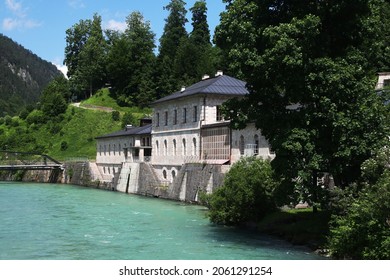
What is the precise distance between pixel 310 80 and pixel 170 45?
3198 inches

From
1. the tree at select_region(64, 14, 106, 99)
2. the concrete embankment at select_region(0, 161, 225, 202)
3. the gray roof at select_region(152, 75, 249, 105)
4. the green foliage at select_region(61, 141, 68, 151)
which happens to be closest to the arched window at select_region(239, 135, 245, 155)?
the concrete embankment at select_region(0, 161, 225, 202)

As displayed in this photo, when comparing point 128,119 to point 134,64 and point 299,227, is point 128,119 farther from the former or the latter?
point 299,227

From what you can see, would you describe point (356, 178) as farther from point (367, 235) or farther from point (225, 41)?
point (225, 41)

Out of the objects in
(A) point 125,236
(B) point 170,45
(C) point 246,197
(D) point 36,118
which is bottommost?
(A) point 125,236

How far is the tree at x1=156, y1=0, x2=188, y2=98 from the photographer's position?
85438 millimetres

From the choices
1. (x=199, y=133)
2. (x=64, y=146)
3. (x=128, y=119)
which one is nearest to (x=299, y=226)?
(x=199, y=133)

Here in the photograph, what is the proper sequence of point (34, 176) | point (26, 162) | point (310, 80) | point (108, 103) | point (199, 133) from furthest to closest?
point (108, 103) → point (34, 176) → point (26, 162) → point (199, 133) → point (310, 80)

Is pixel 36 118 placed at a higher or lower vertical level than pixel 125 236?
higher

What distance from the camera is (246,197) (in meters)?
24.3

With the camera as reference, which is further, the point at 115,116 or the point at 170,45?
the point at 170,45

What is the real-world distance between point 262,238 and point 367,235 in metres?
6.11

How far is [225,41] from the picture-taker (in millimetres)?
20922

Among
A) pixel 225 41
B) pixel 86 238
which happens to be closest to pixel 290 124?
pixel 225 41

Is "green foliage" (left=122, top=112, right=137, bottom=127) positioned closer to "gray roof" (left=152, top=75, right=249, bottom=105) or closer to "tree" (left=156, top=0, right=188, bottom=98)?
"tree" (left=156, top=0, right=188, bottom=98)
